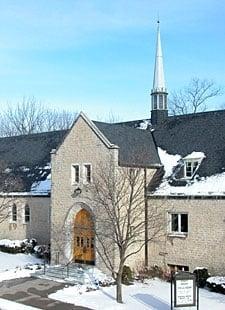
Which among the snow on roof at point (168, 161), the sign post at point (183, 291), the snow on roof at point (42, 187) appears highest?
the snow on roof at point (168, 161)

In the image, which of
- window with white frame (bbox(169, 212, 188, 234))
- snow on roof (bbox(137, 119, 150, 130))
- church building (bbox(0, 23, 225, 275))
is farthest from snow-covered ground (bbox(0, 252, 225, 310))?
A: snow on roof (bbox(137, 119, 150, 130))

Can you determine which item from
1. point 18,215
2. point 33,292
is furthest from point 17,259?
point 33,292

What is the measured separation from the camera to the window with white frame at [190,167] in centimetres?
3058

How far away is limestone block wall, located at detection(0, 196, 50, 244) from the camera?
3778 cm

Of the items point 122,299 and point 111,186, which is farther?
point 111,186

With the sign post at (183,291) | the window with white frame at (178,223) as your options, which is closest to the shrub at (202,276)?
the window with white frame at (178,223)

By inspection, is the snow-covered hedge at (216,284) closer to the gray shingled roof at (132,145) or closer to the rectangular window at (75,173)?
the gray shingled roof at (132,145)

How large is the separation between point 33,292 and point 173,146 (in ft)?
42.8

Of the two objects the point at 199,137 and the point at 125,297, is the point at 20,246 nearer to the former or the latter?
the point at 125,297

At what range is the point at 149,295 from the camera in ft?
83.2

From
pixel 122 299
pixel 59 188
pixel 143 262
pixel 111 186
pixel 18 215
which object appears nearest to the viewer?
pixel 122 299

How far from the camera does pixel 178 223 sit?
29578mm

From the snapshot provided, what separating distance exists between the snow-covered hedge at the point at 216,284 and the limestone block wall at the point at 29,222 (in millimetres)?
14687

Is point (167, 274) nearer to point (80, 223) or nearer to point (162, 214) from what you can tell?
point (162, 214)
